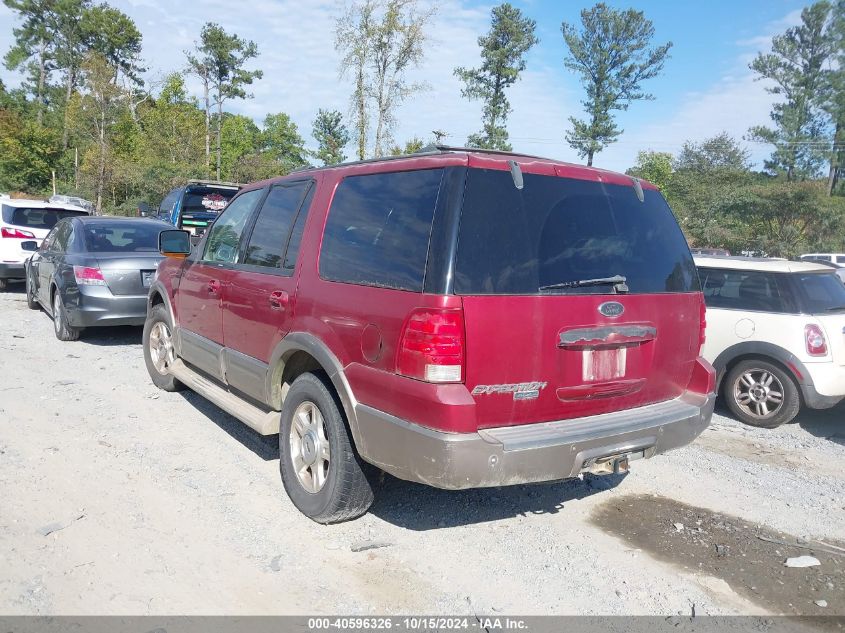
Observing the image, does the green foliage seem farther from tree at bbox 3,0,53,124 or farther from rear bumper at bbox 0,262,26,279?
rear bumper at bbox 0,262,26,279

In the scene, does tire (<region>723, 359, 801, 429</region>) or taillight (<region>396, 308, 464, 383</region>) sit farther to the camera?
tire (<region>723, 359, 801, 429</region>)

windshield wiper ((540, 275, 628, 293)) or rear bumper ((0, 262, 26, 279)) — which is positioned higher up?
windshield wiper ((540, 275, 628, 293))

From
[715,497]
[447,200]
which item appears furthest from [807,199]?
[447,200]

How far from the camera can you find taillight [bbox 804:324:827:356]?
234 inches

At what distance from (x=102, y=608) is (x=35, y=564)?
0.60 metres

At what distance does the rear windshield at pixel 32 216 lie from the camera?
12.0m

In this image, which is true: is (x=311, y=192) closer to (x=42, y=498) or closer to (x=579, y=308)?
(x=579, y=308)

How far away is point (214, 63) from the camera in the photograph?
38.8 meters

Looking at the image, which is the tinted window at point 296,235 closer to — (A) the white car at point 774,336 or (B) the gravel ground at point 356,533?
(B) the gravel ground at point 356,533

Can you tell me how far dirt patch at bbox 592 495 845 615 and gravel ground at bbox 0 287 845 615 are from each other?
0.6 inches

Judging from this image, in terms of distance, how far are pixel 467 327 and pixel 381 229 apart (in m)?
0.81

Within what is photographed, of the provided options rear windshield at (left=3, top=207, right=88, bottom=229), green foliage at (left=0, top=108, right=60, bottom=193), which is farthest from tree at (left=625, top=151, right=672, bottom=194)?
rear windshield at (left=3, top=207, right=88, bottom=229)

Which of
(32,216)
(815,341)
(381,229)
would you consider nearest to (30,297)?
→ (32,216)

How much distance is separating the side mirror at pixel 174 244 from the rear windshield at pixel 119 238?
9.35 ft
